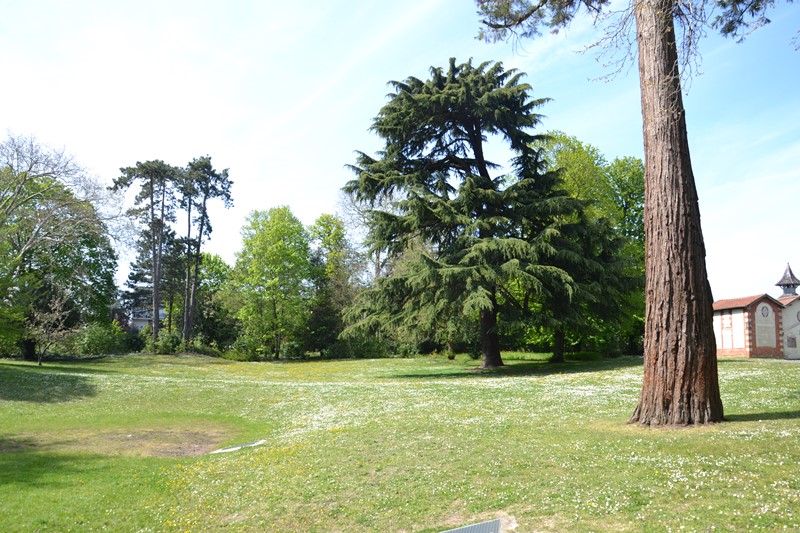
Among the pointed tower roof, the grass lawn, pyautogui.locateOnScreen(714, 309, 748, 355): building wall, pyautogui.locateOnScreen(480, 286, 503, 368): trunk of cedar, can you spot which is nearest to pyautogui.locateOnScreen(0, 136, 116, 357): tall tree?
the grass lawn

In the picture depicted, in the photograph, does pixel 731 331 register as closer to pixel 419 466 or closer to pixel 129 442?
pixel 419 466

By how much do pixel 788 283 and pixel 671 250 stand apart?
46631 mm

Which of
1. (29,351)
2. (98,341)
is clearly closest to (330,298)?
(98,341)

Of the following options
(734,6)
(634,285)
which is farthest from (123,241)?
(734,6)

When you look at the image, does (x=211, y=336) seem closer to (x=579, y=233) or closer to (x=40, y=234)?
(x=40, y=234)

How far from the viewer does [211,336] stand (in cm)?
5838

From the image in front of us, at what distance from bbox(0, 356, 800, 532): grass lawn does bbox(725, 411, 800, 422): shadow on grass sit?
0.21 feet

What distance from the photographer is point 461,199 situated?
27.2 meters

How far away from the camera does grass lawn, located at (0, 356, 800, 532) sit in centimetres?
632

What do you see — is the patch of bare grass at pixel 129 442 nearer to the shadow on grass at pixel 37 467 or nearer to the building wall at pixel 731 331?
the shadow on grass at pixel 37 467

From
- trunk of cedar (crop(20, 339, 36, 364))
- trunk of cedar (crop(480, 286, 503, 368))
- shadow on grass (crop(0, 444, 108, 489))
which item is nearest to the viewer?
shadow on grass (crop(0, 444, 108, 489))

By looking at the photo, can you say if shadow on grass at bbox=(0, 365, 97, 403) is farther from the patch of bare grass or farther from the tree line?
the patch of bare grass

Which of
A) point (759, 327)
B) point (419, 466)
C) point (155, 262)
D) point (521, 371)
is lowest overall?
point (521, 371)

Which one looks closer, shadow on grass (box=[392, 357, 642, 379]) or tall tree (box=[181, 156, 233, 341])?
shadow on grass (box=[392, 357, 642, 379])
